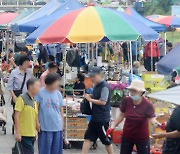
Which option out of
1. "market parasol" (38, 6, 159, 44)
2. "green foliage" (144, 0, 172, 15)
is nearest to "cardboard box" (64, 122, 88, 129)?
"market parasol" (38, 6, 159, 44)

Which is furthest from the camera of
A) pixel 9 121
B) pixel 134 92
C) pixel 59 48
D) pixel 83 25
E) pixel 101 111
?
pixel 59 48

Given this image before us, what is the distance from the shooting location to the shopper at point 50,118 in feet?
28.0

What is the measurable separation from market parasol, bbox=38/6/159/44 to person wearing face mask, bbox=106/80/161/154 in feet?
8.19

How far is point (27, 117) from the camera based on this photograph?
27.0ft

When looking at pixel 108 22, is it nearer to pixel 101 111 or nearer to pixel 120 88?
pixel 120 88

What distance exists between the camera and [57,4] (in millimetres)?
18594

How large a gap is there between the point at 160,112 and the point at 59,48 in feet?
38.2

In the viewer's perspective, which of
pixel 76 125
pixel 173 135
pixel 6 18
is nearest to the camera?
pixel 173 135

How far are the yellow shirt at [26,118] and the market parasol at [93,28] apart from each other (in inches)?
105

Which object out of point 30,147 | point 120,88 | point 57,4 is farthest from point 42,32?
point 57,4

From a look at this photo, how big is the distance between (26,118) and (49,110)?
1.42 feet

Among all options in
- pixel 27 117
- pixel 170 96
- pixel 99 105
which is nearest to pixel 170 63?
pixel 99 105

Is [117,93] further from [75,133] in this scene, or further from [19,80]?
[19,80]

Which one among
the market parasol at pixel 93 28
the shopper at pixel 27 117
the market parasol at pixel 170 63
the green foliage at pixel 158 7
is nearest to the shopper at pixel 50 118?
the shopper at pixel 27 117
